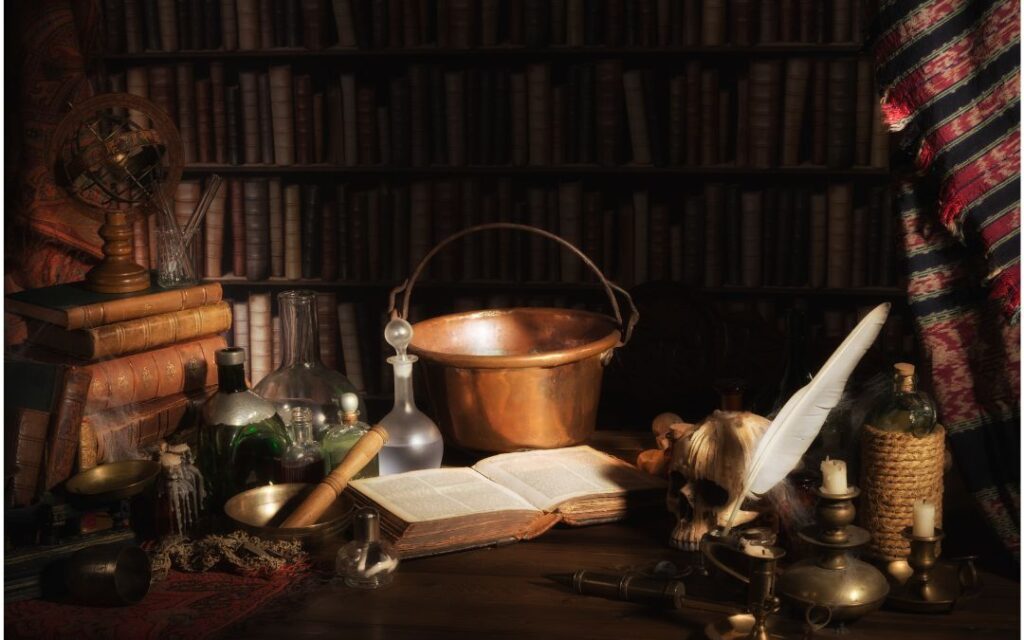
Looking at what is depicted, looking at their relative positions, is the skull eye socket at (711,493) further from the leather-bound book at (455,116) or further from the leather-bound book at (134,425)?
the leather-bound book at (455,116)

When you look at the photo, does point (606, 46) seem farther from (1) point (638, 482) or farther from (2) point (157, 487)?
(2) point (157, 487)

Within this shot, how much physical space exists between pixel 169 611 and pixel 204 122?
2.43 m

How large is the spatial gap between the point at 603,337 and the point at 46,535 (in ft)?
2.78

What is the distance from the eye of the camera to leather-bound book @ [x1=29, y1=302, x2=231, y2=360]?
1.80 meters

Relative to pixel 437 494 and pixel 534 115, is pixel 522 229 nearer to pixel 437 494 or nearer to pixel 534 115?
pixel 437 494

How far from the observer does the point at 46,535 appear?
4.28 ft

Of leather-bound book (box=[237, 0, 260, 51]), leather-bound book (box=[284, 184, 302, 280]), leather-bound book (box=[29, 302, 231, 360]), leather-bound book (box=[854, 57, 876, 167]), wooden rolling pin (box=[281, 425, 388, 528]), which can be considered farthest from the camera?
leather-bound book (box=[284, 184, 302, 280])

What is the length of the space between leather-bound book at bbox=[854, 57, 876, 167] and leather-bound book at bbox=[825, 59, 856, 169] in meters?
0.01

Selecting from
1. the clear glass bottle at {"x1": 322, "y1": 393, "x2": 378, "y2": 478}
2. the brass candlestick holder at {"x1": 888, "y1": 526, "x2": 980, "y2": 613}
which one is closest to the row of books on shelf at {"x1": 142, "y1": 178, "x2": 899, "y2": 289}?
the clear glass bottle at {"x1": 322, "y1": 393, "x2": 378, "y2": 478}

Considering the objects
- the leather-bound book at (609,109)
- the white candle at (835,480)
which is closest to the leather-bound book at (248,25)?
the leather-bound book at (609,109)

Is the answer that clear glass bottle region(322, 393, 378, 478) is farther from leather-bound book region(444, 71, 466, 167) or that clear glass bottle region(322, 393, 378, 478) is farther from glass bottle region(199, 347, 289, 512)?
leather-bound book region(444, 71, 466, 167)

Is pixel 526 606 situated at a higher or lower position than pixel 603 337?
lower

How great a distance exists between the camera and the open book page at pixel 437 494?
142cm

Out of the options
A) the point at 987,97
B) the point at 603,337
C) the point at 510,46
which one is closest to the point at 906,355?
the point at 510,46
